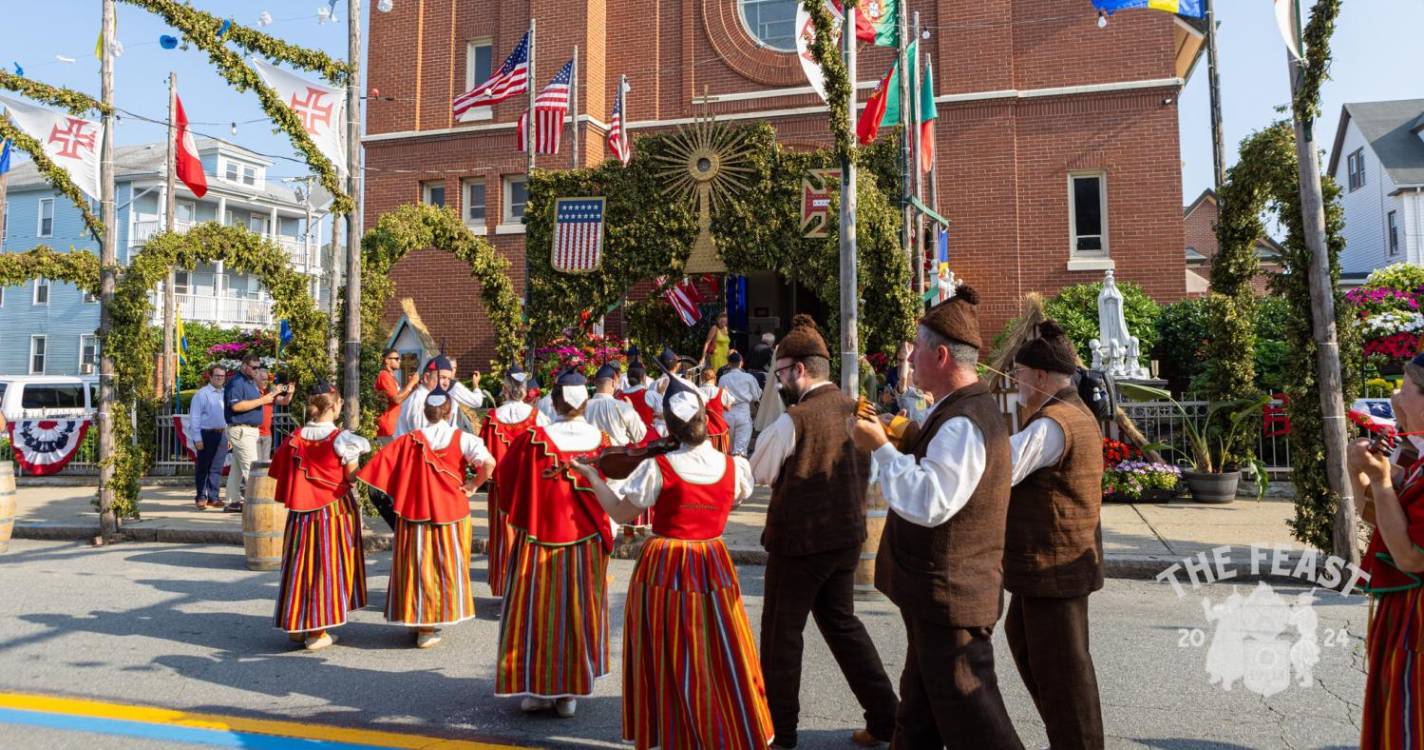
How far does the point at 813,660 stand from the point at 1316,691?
2687mm

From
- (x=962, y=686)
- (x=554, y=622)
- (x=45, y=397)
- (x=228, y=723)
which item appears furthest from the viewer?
(x=45, y=397)

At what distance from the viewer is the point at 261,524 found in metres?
8.67

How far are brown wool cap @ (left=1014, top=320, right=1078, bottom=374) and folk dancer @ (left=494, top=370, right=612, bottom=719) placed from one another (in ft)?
7.86

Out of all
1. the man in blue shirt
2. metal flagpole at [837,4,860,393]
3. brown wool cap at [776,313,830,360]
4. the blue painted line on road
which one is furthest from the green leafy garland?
brown wool cap at [776,313,830,360]

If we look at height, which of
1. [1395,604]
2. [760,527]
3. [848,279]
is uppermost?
[848,279]

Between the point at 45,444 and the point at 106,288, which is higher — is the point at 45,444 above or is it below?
below

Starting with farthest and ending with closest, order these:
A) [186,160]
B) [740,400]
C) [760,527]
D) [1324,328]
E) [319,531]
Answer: [740,400] → [186,160] → [760,527] → [1324,328] → [319,531]

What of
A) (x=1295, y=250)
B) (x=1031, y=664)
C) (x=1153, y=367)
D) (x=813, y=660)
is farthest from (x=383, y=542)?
(x=1153, y=367)

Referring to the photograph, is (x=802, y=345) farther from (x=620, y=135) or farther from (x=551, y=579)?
(x=620, y=135)

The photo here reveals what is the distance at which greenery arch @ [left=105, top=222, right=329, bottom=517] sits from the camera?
34.3 feet

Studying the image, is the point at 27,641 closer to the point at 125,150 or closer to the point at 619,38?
the point at 619,38

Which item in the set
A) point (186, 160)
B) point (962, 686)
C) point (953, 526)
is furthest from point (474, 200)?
point (962, 686)

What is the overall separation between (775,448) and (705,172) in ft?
40.6

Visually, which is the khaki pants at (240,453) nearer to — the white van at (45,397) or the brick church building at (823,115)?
the white van at (45,397)
